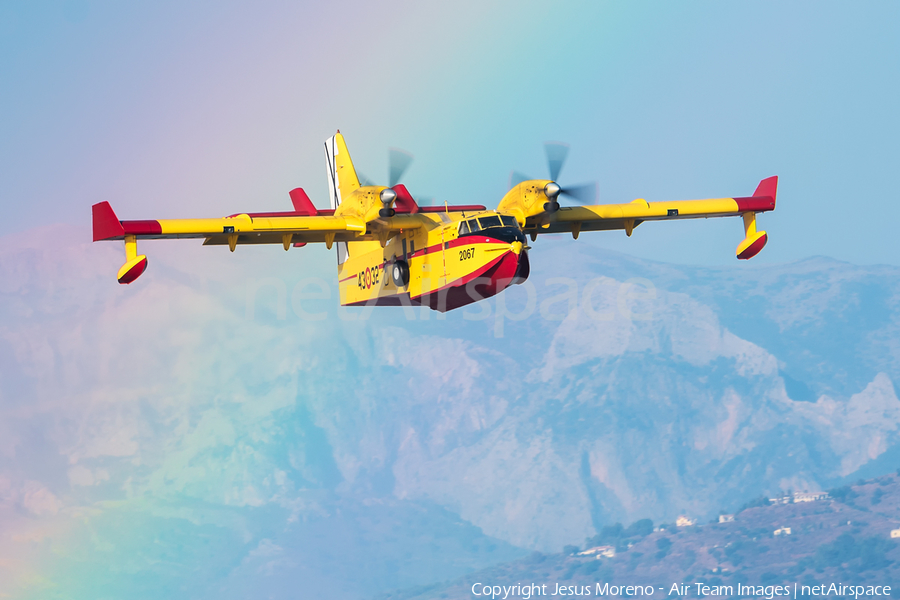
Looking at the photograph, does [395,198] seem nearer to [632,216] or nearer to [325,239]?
[325,239]

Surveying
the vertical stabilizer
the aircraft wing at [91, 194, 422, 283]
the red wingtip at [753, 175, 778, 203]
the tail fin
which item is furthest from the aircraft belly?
the red wingtip at [753, 175, 778, 203]

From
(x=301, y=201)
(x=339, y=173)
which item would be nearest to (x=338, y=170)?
(x=339, y=173)

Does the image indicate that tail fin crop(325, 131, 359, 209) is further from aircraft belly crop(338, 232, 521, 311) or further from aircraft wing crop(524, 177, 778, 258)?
aircraft wing crop(524, 177, 778, 258)

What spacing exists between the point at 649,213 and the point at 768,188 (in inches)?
198

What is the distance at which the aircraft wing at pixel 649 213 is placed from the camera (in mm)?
34438

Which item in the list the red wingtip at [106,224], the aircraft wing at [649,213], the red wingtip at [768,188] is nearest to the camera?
the red wingtip at [106,224]

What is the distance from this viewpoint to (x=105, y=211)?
97.5 feet

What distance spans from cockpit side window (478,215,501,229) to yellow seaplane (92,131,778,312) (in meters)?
0.03

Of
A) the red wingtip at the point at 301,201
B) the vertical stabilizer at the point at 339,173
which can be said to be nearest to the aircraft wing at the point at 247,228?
the red wingtip at the point at 301,201

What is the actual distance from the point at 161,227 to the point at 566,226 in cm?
→ 1319

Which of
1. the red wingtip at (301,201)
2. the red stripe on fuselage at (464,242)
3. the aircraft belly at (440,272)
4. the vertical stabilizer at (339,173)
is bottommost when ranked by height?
the aircraft belly at (440,272)

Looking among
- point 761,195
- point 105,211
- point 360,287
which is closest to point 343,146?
point 360,287

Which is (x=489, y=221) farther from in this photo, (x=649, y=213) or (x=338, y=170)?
(x=338, y=170)

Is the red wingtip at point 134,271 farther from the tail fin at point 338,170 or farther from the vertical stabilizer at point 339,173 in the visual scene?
the tail fin at point 338,170
